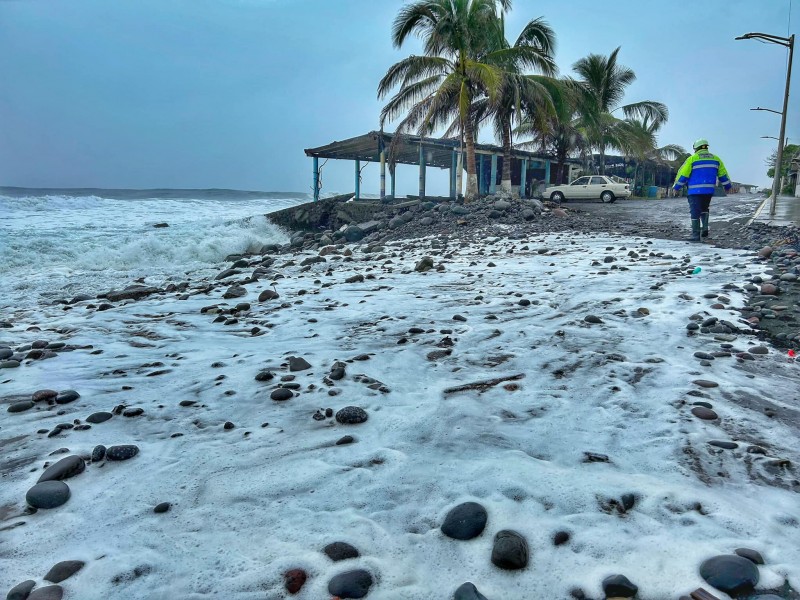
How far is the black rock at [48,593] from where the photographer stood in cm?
153

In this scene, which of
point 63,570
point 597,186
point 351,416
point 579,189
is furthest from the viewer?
point 579,189

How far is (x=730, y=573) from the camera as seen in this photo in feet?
5.08

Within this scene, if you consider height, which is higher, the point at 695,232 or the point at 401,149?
the point at 401,149

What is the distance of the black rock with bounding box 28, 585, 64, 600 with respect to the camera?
5.02 ft

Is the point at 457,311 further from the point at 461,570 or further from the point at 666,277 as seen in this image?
the point at 461,570

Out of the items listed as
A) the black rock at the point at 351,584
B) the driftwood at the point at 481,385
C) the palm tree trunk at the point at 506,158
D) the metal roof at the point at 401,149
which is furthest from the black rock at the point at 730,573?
the metal roof at the point at 401,149

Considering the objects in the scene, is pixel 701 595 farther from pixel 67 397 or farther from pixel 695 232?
pixel 695 232

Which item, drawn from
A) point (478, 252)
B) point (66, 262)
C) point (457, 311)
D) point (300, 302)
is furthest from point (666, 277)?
point (66, 262)

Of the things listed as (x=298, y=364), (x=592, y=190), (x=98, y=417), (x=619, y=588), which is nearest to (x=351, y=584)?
(x=619, y=588)

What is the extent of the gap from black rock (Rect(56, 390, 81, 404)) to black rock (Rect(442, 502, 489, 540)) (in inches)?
98.9

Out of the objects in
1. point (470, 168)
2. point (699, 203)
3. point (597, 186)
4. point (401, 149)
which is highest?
point (401, 149)

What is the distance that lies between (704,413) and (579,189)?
76.2 feet

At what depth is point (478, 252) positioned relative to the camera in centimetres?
925

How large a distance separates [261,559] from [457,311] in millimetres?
3617
